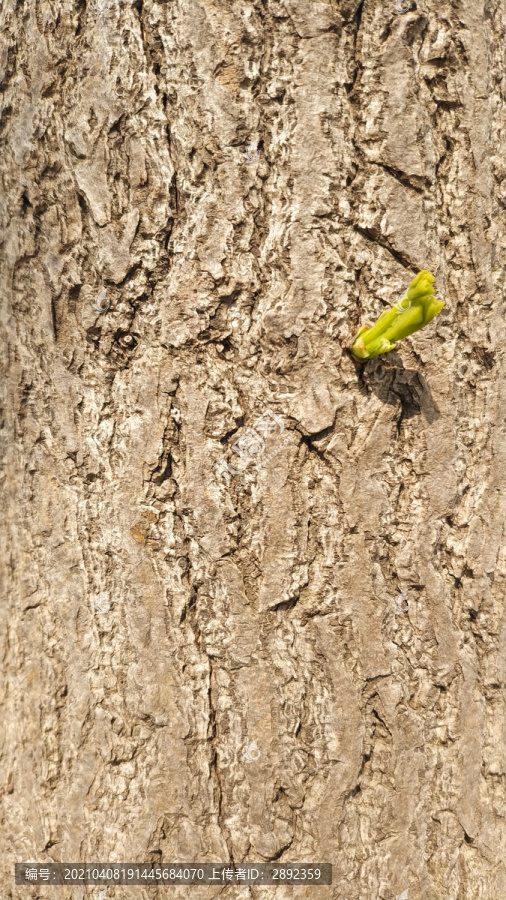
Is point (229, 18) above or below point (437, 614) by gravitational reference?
above

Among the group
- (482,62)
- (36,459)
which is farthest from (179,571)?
(482,62)

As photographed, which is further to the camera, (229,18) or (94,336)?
(94,336)

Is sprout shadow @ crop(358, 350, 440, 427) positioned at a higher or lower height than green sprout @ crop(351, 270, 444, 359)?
lower

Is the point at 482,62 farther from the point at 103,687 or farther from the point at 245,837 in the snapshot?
the point at 245,837

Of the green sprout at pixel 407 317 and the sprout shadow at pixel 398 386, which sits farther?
the sprout shadow at pixel 398 386

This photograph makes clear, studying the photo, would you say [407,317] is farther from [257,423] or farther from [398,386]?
[257,423]

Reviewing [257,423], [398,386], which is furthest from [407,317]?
[257,423]
